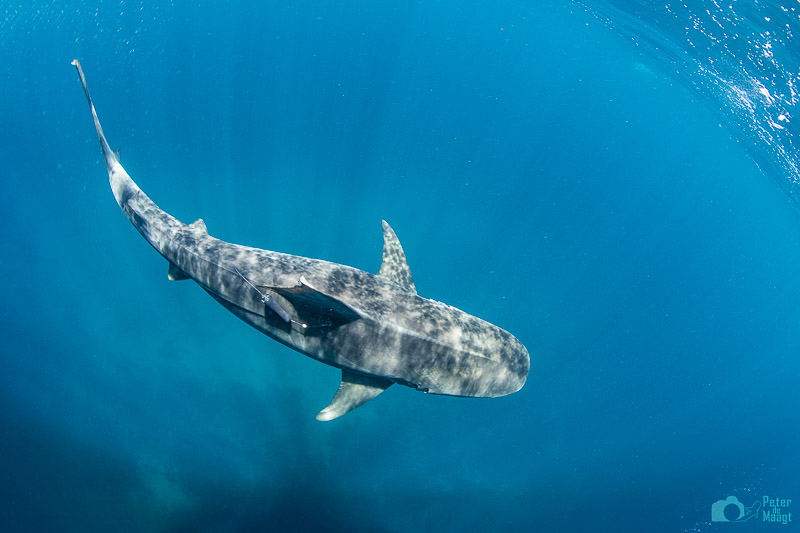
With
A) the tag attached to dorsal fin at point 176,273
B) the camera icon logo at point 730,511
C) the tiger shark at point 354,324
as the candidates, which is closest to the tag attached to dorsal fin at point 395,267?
the tiger shark at point 354,324

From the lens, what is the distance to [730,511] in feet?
84.3

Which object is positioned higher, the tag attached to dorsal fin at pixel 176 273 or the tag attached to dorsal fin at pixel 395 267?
the tag attached to dorsal fin at pixel 395 267

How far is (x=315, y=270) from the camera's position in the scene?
21.3 feet

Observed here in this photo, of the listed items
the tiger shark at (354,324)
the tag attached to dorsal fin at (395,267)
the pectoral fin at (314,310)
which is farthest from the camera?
the tag attached to dorsal fin at (395,267)

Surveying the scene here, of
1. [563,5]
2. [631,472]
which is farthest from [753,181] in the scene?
[631,472]

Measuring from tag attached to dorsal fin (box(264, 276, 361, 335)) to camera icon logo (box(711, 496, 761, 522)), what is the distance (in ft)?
92.4

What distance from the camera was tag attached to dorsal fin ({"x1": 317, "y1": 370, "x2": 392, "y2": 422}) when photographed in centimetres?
624

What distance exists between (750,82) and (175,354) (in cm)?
2975

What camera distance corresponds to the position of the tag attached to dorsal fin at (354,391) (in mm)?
6242

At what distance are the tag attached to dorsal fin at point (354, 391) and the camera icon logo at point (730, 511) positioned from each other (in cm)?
2684

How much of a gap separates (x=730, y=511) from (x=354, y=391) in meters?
32.9

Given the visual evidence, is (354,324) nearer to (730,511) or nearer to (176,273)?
(176,273)

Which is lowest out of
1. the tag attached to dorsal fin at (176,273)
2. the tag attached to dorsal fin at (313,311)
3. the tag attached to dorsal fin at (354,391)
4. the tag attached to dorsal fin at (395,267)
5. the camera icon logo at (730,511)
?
the tag attached to dorsal fin at (354,391)

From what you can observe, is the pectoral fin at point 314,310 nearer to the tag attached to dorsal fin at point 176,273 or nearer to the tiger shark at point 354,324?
the tiger shark at point 354,324
